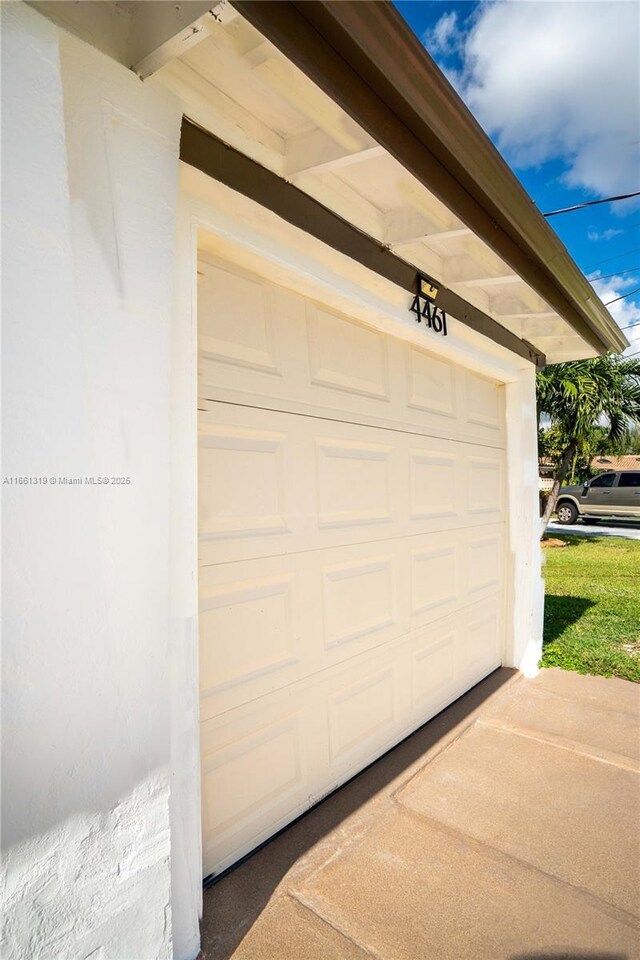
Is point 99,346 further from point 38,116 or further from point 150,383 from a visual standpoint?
point 38,116

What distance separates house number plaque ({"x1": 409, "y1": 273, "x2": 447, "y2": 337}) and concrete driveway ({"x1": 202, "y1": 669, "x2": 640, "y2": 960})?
2427 mm

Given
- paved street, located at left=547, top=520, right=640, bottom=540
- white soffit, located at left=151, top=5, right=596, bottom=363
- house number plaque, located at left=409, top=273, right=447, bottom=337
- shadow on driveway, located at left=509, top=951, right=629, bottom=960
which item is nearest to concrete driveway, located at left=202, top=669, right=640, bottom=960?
shadow on driveway, located at left=509, top=951, right=629, bottom=960

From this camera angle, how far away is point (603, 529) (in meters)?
15.8

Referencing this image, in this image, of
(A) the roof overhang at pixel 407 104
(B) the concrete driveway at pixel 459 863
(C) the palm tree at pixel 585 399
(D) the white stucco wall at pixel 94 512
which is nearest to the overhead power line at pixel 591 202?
(C) the palm tree at pixel 585 399

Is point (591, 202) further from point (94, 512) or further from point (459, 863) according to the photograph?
point (94, 512)

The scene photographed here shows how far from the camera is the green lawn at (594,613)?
4340mm

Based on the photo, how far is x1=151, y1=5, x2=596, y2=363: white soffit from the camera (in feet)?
5.08

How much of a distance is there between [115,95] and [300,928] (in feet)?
8.39

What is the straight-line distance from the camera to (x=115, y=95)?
1.35 m

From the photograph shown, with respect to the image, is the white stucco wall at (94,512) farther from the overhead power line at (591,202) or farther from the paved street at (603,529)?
the paved street at (603,529)

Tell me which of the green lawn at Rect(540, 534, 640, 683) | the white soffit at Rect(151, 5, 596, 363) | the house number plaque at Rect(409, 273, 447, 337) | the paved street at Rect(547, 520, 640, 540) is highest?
the white soffit at Rect(151, 5, 596, 363)

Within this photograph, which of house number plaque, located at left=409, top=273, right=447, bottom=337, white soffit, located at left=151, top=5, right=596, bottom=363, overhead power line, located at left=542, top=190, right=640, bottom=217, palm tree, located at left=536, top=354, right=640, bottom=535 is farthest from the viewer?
palm tree, located at left=536, top=354, right=640, bottom=535

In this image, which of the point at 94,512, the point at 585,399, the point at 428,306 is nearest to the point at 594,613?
the point at 428,306

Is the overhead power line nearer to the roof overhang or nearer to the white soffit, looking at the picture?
the white soffit
